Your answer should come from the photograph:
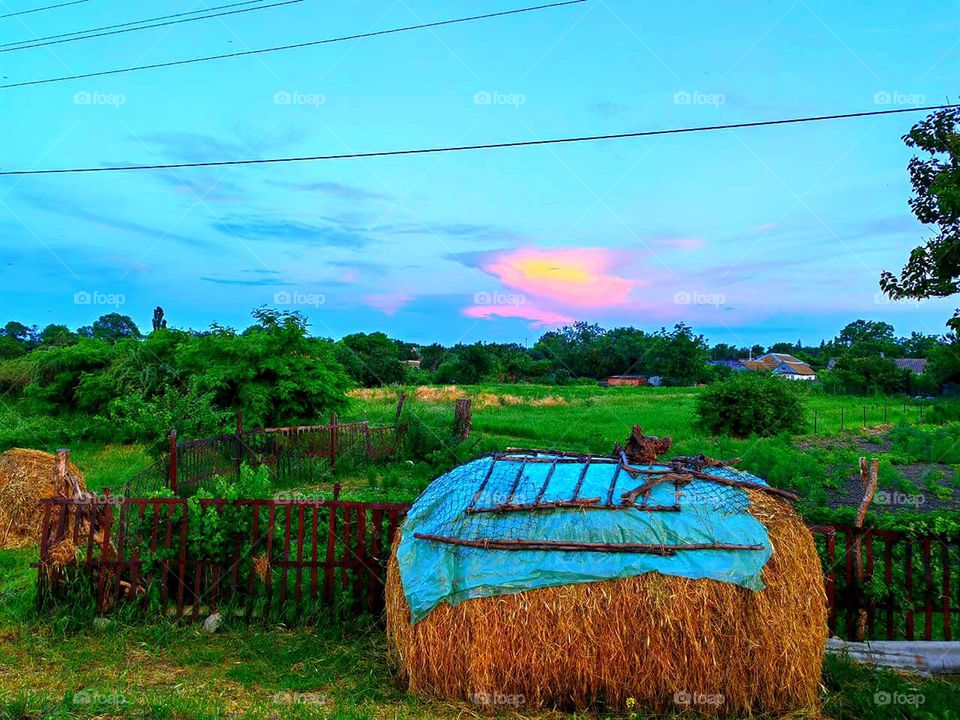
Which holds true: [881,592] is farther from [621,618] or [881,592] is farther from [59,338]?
[59,338]

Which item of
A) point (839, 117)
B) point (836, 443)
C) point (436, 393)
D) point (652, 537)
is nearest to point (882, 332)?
point (436, 393)

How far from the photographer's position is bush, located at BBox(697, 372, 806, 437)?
24.8 m

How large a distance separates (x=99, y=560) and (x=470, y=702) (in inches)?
175

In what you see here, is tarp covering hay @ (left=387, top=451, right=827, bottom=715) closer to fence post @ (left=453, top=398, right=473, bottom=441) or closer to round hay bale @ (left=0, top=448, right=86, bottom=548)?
round hay bale @ (left=0, top=448, right=86, bottom=548)

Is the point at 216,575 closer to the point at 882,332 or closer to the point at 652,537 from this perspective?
the point at 652,537

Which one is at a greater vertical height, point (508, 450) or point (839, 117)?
point (839, 117)

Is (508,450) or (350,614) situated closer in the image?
(350,614)

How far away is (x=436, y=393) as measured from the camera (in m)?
41.5

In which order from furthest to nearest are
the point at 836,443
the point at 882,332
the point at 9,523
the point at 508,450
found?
the point at 882,332, the point at 836,443, the point at 9,523, the point at 508,450

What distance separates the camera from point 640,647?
17.0 feet

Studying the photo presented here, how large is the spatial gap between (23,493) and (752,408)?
22.2 m

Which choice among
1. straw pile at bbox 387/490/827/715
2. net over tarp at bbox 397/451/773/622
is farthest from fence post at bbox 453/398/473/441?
straw pile at bbox 387/490/827/715

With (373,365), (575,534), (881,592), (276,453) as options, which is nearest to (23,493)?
(276,453)

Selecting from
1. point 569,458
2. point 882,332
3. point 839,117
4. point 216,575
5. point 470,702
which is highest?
point 882,332
